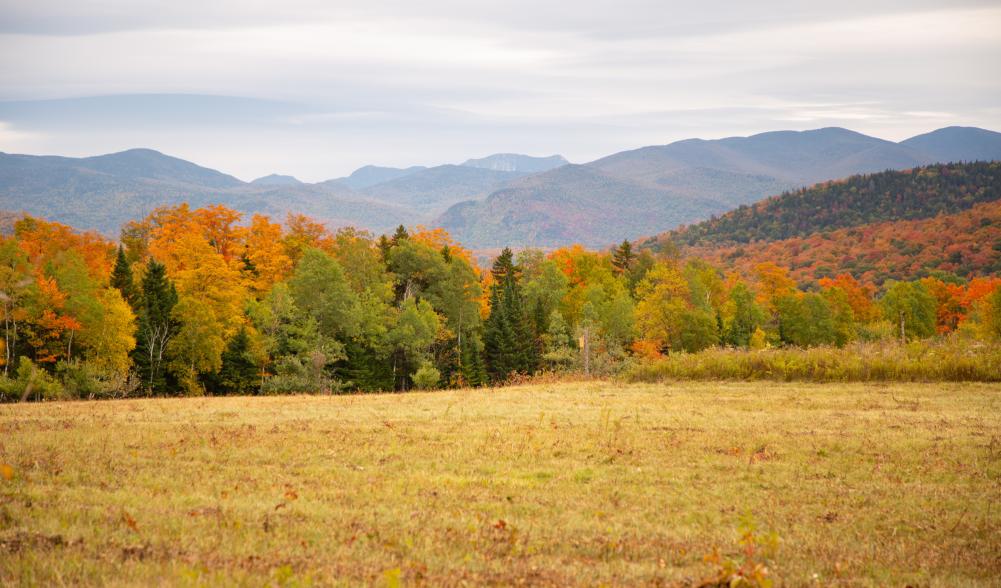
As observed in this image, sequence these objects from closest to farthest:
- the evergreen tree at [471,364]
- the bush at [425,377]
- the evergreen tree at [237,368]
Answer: the evergreen tree at [237,368]
the bush at [425,377]
the evergreen tree at [471,364]

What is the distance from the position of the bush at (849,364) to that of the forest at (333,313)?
937cm

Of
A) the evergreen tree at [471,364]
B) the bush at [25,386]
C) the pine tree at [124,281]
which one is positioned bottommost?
the evergreen tree at [471,364]

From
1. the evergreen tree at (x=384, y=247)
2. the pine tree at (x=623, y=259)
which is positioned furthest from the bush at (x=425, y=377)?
the pine tree at (x=623, y=259)

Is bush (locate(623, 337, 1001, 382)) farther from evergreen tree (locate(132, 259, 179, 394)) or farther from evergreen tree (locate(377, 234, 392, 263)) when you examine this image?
evergreen tree (locate(377, 234, 392, 263))

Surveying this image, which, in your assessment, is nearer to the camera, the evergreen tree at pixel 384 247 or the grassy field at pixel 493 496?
the grassy field at pixel 493 496

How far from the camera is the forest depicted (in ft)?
160

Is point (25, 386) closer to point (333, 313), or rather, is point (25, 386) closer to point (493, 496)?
point (333, 313)

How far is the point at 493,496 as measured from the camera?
1123cm

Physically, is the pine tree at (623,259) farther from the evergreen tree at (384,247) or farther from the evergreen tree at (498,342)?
the evergreen tree at (384,247)

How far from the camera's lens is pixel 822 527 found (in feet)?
32.7

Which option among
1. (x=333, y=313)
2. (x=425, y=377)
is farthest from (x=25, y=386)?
(x=425, y=377)

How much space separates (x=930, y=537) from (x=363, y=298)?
57076mm

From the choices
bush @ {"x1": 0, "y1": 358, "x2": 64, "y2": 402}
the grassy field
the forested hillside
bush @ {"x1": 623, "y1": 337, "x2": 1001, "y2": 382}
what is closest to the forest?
bush @ {"x1": 0, "y1": 358, "x2": 64, "y2": 402}

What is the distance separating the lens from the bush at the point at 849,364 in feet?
86.9
